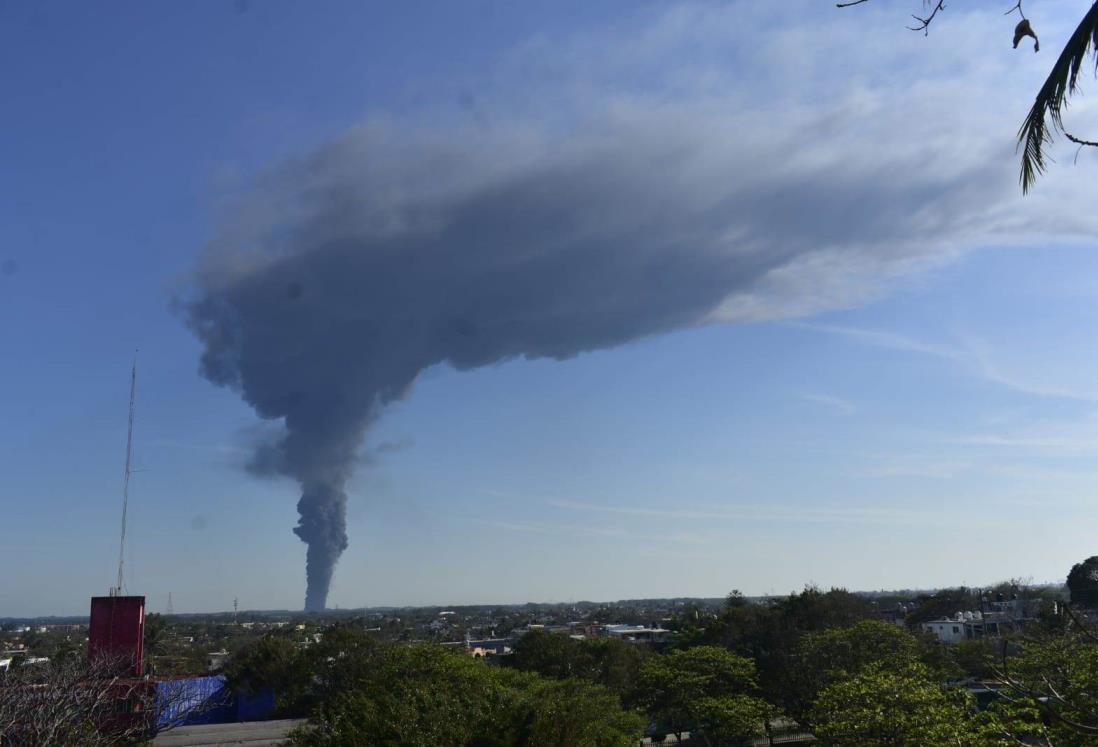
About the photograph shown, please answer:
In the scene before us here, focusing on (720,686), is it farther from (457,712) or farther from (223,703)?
(223,703)

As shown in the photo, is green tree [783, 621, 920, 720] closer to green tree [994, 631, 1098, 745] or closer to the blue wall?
green tree [994, 631, 1098, 745]

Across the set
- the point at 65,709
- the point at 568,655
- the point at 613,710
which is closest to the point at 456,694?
the point at 613,710

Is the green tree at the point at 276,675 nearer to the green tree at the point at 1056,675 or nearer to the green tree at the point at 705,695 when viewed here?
the green tree at the point at 705,695

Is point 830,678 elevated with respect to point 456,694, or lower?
lower

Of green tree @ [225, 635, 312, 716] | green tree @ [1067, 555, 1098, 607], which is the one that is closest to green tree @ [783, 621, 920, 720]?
green tree @ [225, 635, 312, 716]

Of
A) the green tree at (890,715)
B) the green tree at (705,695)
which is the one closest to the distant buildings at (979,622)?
the green tree at (705,695)

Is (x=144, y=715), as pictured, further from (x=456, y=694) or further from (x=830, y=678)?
(x=830, y=678)
